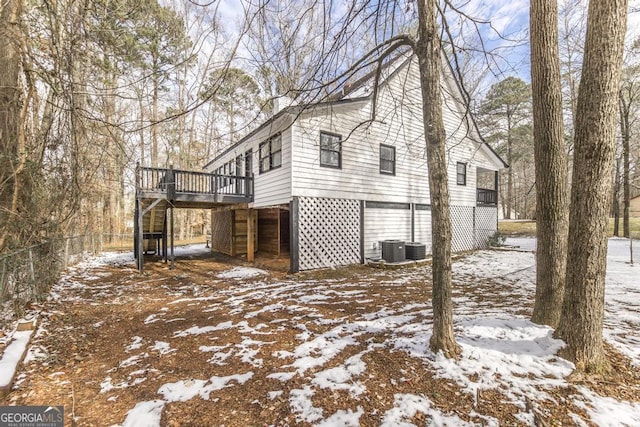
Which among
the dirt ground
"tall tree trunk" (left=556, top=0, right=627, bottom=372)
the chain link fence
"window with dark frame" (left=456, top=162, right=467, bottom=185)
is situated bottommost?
the dirt ground

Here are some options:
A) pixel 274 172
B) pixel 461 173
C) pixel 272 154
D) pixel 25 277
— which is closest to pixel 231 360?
pixel 25 277

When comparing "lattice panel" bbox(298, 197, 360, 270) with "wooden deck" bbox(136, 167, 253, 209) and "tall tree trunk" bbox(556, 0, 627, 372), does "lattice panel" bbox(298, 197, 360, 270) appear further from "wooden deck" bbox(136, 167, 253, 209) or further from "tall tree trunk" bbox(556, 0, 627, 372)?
"tall tree trunk" bbox(556, 0, 627, 372)

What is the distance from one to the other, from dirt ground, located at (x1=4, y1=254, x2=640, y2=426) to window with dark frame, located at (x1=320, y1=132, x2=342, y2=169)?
4.08 meters

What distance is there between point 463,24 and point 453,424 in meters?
5.00

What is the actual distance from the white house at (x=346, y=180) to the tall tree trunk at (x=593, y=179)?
3.82 meters

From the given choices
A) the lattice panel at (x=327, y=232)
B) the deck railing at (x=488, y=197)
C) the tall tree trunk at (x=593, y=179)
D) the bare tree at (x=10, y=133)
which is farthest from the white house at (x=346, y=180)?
the bare tree at (x=10, y=133)

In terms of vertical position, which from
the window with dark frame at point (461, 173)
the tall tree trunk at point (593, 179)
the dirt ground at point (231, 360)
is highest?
the window with dark frame at point (461, 173)

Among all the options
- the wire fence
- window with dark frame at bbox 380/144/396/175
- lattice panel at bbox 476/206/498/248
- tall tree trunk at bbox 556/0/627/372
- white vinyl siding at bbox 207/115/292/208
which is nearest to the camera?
tall tree trunk at bbox 556/0/627/372

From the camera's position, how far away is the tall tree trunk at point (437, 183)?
112 inches

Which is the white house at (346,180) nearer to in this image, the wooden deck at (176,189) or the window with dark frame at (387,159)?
the window with dark frame at (387,159)

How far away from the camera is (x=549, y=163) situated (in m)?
3.25

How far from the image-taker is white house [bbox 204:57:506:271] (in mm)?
8062

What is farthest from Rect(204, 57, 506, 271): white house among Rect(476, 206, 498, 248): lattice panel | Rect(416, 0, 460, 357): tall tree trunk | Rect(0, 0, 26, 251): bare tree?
Rect(0, 0, 26, 251): bare tree

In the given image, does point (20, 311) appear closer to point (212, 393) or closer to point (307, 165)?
point (212, 393)
